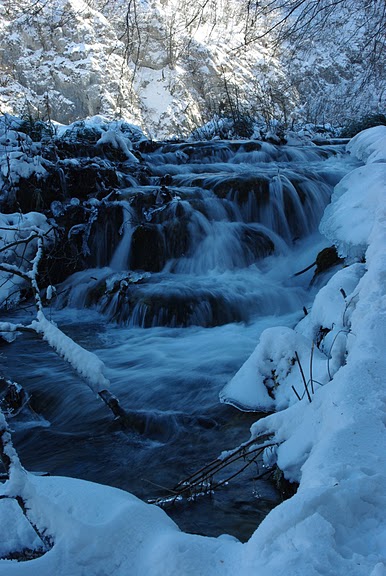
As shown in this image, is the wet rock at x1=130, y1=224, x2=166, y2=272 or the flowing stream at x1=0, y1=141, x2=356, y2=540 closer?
the flowing stream at x1=0, y1=141, x2=356, y2=540

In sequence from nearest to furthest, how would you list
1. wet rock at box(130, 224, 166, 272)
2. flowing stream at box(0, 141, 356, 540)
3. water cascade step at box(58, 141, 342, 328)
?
flowing stream at box(0, 141, 356, 540) < water cascade step at box(58, 141, 342, 328) < wet rock at box(130, 224, 166, 272)

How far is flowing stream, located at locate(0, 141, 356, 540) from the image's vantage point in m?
2.56

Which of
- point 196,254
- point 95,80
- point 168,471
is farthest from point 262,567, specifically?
point 95,80

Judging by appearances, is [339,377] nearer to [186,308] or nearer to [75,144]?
[186,308]

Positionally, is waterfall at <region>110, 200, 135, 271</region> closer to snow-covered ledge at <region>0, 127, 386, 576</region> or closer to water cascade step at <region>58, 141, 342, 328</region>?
water cascade step at <region>58, 141, 342, 328</region>

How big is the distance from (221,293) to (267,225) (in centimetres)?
201

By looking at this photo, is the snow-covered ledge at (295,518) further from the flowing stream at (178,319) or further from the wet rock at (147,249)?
the wet rock at (147,249)

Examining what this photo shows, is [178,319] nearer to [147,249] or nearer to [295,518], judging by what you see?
[147,249]

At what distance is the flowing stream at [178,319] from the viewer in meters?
2.56

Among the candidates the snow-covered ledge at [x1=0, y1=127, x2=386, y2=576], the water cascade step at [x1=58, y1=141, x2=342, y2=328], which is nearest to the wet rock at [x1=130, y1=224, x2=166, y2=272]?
the water cascade step at [x1=58, y1=141, x2=342, y2=328]

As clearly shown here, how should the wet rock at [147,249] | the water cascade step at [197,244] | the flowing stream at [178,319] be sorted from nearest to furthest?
the flowing stream at [178,319], the water cascade step at [197,244], the wet rock at [147,249]

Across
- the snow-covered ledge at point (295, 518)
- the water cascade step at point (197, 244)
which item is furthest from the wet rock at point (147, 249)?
the snow-covered ledge at point (295, 518)

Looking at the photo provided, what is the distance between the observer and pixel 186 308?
481 cm

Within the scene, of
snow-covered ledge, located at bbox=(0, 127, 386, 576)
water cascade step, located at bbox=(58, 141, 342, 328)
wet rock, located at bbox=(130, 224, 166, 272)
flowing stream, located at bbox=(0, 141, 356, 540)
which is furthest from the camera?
wet rock, located at bbox=(130, 224, 166, 272)
